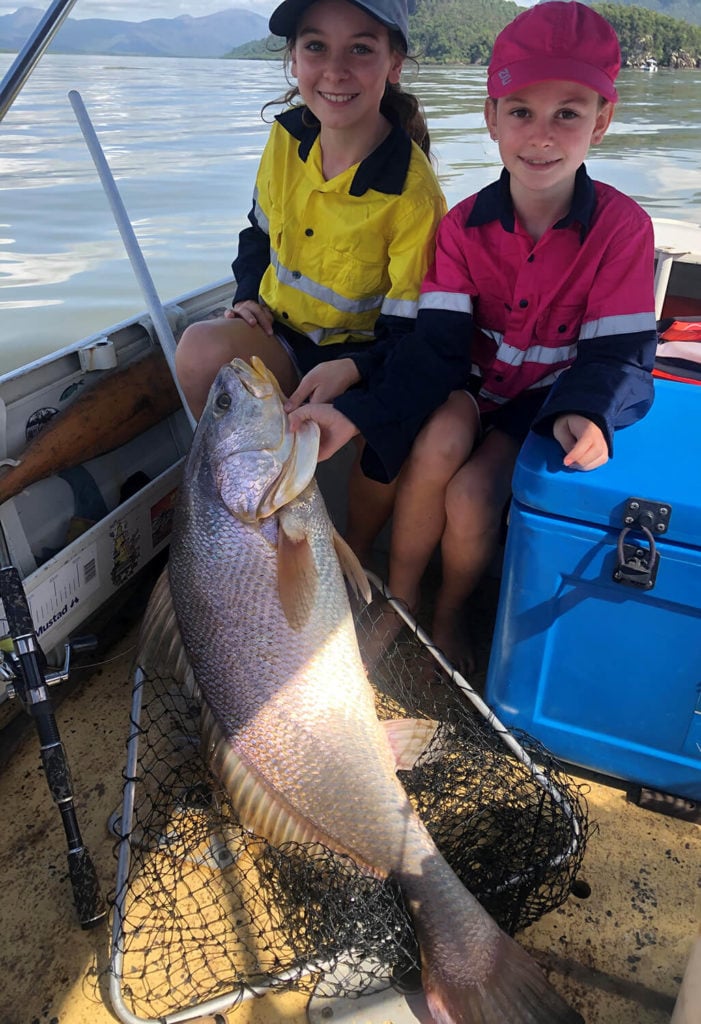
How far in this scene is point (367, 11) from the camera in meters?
2.17

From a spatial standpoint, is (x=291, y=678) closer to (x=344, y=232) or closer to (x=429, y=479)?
(x=429, y=479)

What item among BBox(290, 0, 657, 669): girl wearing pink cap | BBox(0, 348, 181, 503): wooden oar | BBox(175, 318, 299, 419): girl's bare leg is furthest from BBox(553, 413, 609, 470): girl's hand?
BBox(0, 348, 181, 503): wooden oar

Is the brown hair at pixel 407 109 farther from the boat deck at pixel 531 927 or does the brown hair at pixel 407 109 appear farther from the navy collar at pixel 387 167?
the boat deck at pixel 531 927

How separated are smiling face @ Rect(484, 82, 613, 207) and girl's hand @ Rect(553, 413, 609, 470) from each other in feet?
2.38

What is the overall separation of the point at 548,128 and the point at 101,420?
1640mm

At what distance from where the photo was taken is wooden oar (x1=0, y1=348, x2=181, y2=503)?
2.35 metres

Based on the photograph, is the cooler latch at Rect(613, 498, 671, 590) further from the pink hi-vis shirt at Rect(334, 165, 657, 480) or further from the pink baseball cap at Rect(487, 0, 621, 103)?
the pink baseball cap at Rect(487, 0, 621, 103)

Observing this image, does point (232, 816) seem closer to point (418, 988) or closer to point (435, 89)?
point (418, 988)

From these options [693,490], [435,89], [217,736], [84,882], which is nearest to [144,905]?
[84,882]

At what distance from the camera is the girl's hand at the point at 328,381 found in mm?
2268

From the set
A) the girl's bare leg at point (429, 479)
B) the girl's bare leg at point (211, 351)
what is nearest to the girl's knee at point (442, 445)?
the girl's bare leg at point (429, 479)

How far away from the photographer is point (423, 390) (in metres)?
2.23

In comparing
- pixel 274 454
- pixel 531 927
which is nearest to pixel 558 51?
pixel 274 454

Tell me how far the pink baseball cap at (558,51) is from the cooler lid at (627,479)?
2.93ft
